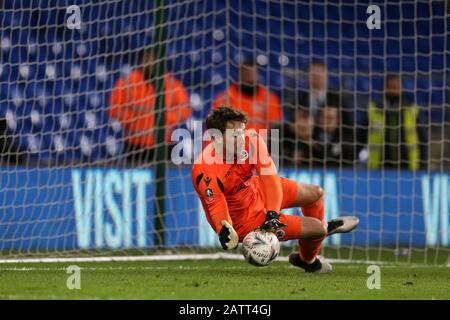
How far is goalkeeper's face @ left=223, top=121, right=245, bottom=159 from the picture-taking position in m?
7.79

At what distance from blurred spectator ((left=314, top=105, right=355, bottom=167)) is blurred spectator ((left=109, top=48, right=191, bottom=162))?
5.28 feet

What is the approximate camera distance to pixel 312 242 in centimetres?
830

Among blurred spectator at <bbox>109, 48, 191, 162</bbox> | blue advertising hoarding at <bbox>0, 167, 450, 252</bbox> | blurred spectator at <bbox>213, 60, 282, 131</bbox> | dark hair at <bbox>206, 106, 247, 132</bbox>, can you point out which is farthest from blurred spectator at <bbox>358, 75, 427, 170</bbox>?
dark hair at <bbox>206, 106, 247, 132</bbox>

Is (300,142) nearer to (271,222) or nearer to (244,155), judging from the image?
(244,155)

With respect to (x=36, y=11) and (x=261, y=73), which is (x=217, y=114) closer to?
(x=36, y=11)

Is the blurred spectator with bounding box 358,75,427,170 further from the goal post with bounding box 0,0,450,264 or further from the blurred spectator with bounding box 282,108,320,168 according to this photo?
the blurred spectator with bounding box 282,108,320,168

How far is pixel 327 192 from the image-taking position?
11680 mm

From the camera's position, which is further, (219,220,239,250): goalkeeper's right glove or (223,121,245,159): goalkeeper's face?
(223,121,245,159): goalkeeper's face

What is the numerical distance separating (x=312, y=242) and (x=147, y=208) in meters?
3.06

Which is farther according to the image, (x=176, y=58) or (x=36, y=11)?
(x=176, y=58)

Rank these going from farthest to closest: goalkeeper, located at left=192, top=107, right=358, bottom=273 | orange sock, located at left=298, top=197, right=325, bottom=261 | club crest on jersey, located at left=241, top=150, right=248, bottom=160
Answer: orange sock, located at left=298, top=197, right=325, bottom=261, club crest on jersey, located at left=241, top=150, right=248, bottom=160, goalkeeper, located at left=192, top=107, right=358, bottom=273
